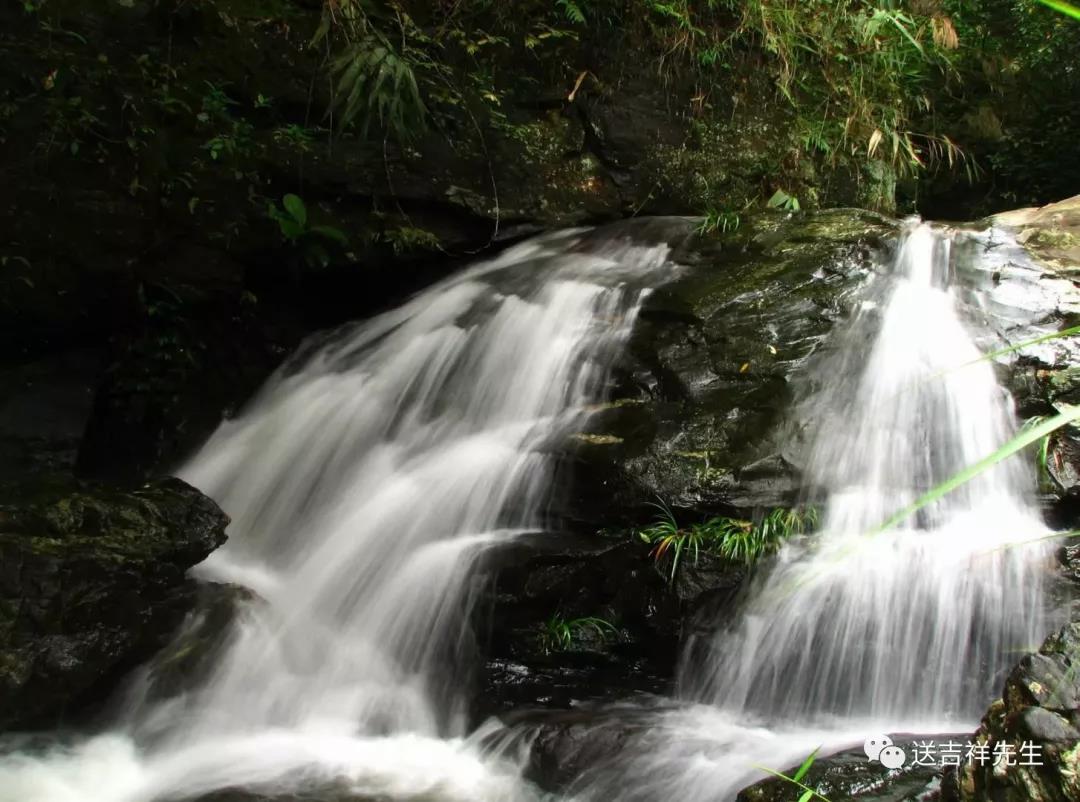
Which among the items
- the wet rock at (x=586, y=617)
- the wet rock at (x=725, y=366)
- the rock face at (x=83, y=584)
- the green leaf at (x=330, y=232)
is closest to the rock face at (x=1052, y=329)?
the wet rock at (x=725, y=366)

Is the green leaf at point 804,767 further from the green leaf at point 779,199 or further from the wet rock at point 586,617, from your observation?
the green leaf at point 779,199

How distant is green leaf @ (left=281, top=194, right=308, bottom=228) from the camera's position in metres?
5.23

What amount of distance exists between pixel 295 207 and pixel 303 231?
0.18 meters

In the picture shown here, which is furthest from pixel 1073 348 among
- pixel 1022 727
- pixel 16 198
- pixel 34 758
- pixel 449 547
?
pixel 16 198

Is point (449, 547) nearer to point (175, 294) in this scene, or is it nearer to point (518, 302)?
point (518, 302)

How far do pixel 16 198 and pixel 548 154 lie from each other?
11.6 ft

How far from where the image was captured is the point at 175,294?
512cm

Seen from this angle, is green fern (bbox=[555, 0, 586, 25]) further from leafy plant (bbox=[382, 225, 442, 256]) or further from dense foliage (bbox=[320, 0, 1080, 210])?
leafy plant (bbox=[382, 225, 442, 256])

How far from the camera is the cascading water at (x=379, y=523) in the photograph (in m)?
3.11

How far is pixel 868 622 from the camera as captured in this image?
3305 mm

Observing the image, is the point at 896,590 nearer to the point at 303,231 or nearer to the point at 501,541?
the point at 501,541

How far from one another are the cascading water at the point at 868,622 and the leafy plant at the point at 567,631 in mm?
366

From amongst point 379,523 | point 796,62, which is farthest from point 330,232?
point 796,62

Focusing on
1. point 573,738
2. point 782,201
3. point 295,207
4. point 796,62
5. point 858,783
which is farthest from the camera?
point 796,62
